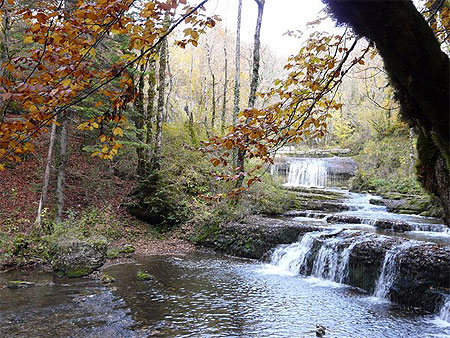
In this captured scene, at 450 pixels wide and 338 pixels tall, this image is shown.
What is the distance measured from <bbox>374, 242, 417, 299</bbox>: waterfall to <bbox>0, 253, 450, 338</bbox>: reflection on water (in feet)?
1.51

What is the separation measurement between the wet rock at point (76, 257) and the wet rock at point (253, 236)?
186 inches

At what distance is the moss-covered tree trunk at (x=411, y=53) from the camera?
57.7 inches

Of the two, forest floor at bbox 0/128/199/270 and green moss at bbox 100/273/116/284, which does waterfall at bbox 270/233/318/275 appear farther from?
green moss at bbox 100/273/116/284

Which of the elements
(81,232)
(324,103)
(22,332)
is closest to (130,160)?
(81,232)

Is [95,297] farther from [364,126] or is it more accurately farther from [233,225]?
[364,126]

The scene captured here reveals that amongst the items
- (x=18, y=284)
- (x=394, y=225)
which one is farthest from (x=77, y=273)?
(x=394, y=225)

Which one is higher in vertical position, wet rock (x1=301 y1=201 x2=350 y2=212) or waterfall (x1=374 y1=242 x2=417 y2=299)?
wet rock (x1=301 y1=201 x2=350 y2=212)

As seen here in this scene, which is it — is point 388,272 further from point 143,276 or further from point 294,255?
point 143,276

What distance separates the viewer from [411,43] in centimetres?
151

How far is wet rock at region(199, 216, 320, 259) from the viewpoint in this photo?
1126 cm

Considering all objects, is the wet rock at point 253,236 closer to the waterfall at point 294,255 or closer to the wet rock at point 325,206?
the waterfall at point 294,255

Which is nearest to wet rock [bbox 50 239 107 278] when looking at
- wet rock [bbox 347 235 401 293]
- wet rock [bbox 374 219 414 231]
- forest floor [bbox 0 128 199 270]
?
forest floor [bbox 0 128 199 270]

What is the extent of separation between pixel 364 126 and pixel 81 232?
28904 millimetres

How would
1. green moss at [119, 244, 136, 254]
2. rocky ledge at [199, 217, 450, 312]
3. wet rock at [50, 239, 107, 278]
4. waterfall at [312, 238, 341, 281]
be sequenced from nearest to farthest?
rocky ledge at [199, 217, 450, 312]
wet rock at [50, 239, 107, 278]
waterfall at [312, 238, 341, 281]
green moss at [119, 244, 136, 254]
